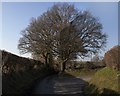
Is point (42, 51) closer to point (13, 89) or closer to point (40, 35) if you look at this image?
point (40, 35)

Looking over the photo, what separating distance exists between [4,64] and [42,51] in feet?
72.5

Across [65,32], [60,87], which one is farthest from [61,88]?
[65,32]

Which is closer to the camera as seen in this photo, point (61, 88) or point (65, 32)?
point (61, 88)

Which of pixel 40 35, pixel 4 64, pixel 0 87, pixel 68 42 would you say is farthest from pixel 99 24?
pixel 0 87

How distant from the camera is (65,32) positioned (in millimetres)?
34438

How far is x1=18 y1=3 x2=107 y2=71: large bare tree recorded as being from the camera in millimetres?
34406

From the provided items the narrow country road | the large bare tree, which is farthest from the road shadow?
the large bare tree

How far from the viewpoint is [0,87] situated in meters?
12.9

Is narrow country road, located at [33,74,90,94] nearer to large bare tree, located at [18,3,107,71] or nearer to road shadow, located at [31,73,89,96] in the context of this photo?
road shadow, located at [31,73,89,96]

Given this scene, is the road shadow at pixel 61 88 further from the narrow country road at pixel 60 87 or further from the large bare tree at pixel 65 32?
the large bare tree at pixel 65 32

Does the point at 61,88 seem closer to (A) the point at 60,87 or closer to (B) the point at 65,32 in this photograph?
(A) the point at 60,87

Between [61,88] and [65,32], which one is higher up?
[65,32]

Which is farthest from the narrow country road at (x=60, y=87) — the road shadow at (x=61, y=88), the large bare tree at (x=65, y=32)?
the large bare tree at (x=65, y=32)

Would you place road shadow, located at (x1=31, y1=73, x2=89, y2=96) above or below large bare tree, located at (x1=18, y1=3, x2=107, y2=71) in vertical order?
below
